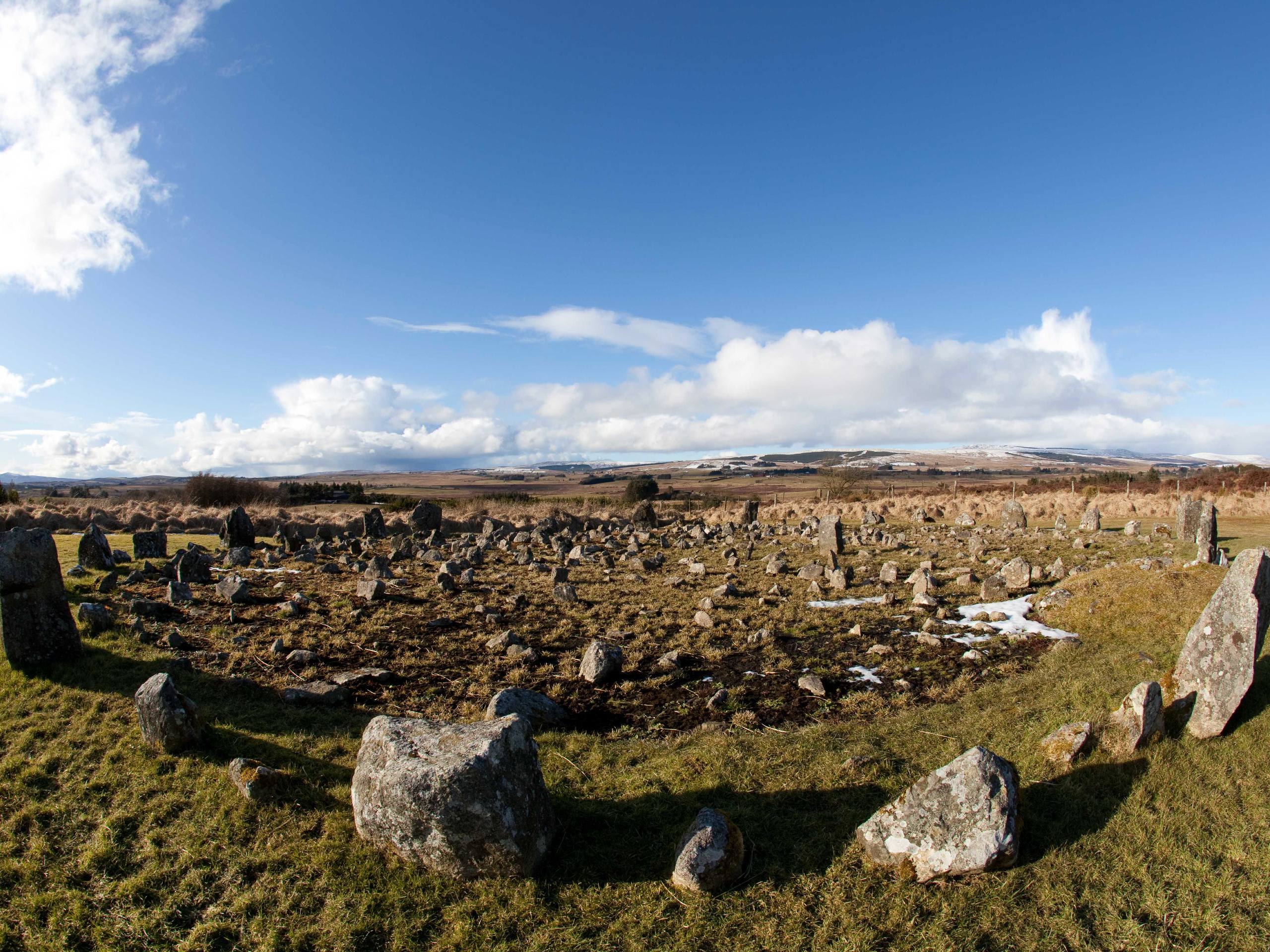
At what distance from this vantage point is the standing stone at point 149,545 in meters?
18.9

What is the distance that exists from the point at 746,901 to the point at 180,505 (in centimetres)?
4528

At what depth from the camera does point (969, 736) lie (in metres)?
7.21

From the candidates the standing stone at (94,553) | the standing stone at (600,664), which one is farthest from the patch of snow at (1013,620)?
the standing stone at (94,553)

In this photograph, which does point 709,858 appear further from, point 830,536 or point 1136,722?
point 830,536

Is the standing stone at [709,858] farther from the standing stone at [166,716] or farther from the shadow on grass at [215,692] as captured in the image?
the standing stone at [166,716]

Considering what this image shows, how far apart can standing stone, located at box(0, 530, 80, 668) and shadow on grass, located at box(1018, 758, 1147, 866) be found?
12607 mm

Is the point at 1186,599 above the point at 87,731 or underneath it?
above

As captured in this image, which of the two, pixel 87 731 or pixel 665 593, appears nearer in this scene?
pixel 87 731

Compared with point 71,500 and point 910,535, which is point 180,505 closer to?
point 71,500

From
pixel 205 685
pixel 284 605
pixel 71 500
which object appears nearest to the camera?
pixel 205 685

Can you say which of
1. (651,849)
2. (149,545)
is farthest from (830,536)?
(149,545)

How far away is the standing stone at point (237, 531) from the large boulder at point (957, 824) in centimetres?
2407

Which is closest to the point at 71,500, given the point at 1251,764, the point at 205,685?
the point at 205,685

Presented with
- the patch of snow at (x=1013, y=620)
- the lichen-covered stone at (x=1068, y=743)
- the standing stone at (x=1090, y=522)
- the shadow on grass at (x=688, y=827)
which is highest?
the standing stone at (x=1090, y=522)
